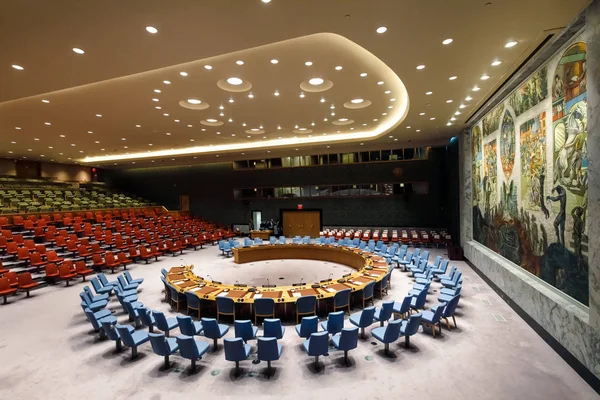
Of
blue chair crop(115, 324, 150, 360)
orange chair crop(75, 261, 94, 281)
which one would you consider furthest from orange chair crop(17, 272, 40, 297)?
blue chair crop(115, 324, 150, 360)

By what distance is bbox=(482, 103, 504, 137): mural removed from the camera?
869cm

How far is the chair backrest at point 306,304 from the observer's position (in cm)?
668

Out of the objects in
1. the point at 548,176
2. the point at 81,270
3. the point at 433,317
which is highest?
the point at 548,176

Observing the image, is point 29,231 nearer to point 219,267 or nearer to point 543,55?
point 219,267

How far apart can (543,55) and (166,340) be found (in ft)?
30.2

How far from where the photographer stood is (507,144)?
8133 millimetres

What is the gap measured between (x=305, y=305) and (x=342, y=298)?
104 cm

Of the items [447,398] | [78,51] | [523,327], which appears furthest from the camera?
[523,327]

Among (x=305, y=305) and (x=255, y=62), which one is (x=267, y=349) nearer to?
(x=305, y=305)

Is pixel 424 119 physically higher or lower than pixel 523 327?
higher

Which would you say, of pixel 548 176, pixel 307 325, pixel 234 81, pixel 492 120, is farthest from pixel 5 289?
pixel 492 120

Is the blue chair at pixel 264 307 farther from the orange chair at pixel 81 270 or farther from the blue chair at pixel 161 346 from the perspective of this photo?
the orange chair at pixel 81 270

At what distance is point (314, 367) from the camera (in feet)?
16.6

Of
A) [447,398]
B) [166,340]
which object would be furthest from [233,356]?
[447,398]
